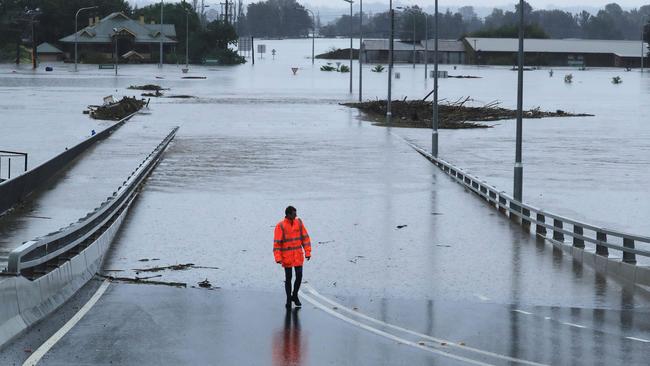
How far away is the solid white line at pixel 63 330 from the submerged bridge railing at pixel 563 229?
31.1 feet

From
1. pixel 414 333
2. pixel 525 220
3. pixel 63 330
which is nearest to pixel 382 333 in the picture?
pixel 414 333

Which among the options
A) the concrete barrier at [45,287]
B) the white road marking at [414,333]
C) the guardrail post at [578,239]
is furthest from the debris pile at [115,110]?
the white road marking at [414,333]

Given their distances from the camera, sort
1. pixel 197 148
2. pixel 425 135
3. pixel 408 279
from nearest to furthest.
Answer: pixel 408 279, pixel 197 148, pixel 425 135

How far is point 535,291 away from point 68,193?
17.6m

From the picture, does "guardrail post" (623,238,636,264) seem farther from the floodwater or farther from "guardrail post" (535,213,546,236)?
"guardrail post" (535,213,546,236)

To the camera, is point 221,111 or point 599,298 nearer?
point 599,298

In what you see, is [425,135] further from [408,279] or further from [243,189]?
[408,279]

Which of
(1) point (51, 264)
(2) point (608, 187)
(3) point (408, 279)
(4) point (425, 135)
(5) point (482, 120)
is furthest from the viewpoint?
(5) point (482, 120)

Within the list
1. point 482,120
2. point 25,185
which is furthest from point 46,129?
point 25,185

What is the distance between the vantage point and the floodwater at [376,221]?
688 inches

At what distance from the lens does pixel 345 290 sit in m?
20.1

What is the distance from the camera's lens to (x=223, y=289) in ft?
65.1

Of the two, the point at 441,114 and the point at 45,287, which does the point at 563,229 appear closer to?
the point at 45,287

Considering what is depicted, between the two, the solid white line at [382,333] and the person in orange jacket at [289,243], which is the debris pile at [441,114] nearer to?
the solid white line at [382,333]
